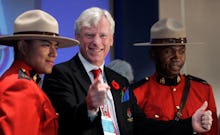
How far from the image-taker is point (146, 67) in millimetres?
3676

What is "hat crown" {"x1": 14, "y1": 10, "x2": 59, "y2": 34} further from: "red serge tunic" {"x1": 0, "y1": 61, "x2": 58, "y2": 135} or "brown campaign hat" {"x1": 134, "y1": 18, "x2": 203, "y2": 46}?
"brown campaign hat" {"x1": 134, "y1": 18, "x2": 203, "y2": 46}

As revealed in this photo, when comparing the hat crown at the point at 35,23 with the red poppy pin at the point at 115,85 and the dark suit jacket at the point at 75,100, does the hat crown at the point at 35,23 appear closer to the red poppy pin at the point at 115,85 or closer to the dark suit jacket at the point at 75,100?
the dark suit jacket at the point at 75,100

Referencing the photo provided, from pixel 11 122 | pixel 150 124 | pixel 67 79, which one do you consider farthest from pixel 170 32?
pixel 11 122

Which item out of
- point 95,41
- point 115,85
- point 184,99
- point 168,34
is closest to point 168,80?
point 184,99

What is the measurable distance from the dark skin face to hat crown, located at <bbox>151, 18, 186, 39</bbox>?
8cm

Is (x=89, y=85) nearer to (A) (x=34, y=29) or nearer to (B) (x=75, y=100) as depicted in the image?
(B) (x=75, y=100)

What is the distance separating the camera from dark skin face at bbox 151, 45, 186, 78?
2.52 metres

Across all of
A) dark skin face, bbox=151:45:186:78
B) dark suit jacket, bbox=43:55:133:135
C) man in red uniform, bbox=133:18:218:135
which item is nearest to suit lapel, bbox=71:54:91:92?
dark suit jacket, bbox=43:55:133:135

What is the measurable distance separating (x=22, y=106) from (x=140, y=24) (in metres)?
2.24

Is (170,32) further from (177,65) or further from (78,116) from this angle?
(78,116)

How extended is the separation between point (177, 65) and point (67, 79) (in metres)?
0.80

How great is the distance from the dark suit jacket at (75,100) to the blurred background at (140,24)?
3.42 feet

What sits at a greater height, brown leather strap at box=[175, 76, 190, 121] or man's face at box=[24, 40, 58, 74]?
man's face at box=[24, 40, 58, 74]

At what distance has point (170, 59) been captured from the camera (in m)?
2.53
